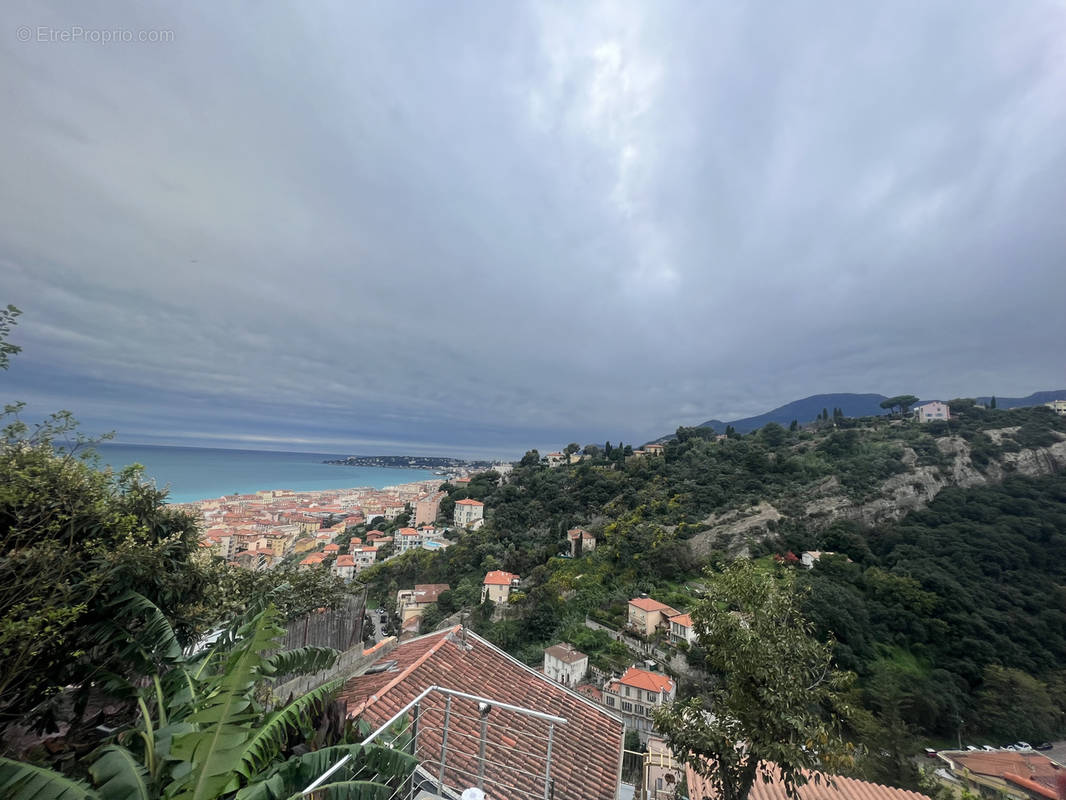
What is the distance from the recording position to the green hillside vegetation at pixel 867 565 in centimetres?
2302

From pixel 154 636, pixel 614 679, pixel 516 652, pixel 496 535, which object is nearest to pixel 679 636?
pixel 614 679

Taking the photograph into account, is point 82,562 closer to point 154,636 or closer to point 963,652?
point 154,636

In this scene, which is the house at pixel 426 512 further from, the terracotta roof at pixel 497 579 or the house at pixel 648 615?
the house at pixel 648 615

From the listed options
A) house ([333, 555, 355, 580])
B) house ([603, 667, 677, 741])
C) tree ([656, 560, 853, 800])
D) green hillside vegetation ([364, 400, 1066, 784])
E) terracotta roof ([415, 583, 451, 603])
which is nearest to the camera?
tree ([656, 560, 853, 800])

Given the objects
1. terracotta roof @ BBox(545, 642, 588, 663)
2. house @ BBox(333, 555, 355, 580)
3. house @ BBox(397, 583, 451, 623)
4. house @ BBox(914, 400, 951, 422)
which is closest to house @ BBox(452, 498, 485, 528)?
house @ BBox(333, 555, 355, 580)

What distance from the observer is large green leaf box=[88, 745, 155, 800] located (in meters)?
2.45

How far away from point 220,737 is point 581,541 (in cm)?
4310

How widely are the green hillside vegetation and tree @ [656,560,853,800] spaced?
764 centimetres

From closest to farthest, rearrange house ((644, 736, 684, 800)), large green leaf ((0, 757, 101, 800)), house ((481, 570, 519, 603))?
1. large green leaf ((0, 757, 101, 800))
2. house ((644, 736, 684, 800))
3. house ((481, 570, 519, 603))

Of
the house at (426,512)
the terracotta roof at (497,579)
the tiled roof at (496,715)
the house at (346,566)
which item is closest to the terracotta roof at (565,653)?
the terracotta roof at (497,579)

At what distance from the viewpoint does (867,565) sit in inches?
1312

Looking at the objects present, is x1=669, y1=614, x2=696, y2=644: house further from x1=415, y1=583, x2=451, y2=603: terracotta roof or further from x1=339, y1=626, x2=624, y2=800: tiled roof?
x1=339, y1=626, x2=624, y2=800: tiled roof

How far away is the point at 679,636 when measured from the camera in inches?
1035

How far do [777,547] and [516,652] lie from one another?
973 inches
